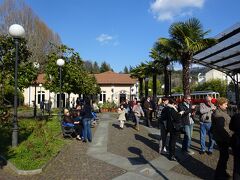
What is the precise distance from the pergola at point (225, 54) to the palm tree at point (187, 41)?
2.63 ft

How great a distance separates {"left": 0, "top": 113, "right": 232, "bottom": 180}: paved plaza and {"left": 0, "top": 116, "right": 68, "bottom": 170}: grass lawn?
0.93 ft

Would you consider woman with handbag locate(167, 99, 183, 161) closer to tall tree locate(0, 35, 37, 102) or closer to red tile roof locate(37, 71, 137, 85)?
tall tree locate(0, 35, 37, 102)

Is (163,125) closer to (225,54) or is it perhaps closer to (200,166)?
(200,166)

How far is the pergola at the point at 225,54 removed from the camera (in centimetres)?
1639

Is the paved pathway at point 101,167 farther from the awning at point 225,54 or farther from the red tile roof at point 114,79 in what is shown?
the red tile roof at point 114,79

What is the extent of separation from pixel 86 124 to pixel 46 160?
13.2 feet

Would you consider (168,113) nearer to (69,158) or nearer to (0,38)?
(69,158)

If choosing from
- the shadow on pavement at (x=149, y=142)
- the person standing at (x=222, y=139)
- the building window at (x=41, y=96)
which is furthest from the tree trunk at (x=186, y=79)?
the building window at (x=41, y=96)

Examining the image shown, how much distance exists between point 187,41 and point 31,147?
428 inches

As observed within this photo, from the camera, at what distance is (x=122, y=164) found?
31.1 ft

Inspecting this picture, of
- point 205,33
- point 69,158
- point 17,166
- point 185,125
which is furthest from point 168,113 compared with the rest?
point 205,33

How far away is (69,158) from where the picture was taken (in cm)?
1040

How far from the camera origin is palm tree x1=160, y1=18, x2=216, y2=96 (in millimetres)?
18828

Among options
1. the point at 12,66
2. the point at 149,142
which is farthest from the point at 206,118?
the point at 12,66
